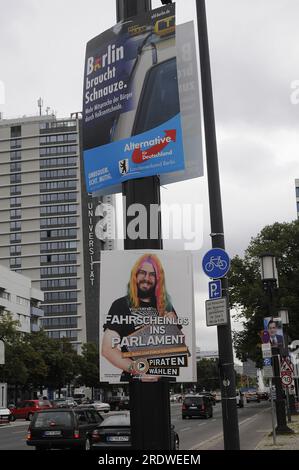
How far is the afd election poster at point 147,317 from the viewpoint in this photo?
838 cm

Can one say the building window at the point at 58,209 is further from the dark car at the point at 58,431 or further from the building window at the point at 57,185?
the dark car at the point at 58,431

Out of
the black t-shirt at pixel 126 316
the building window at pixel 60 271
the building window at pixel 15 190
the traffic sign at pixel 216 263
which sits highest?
the building window at pixel 15 190

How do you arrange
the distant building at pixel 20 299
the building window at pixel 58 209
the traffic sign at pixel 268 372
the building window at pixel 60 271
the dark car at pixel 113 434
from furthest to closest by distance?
the building window at pixel 58 209 < the building window at pixel 60 271 < the distant building at pixel 20 299 < the traffic sign at pixel 268 372 < the dark car at pixel 113 434

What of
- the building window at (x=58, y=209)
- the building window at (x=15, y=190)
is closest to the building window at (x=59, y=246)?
the building window at (x=58, y=209)

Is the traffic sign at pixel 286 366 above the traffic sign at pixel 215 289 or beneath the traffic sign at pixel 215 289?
beneath

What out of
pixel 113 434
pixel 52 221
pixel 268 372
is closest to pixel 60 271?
pixel 52 221

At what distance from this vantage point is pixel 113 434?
1697 cm

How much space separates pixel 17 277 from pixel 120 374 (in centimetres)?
8704

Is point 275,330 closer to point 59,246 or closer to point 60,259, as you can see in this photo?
point 60,259

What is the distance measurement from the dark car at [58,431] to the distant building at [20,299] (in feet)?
215

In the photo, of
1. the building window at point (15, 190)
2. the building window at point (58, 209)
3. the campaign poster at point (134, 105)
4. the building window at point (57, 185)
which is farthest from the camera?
the building window at point (15, 190)

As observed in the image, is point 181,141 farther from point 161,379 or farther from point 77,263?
point 77,263

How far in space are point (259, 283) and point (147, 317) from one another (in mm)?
42489

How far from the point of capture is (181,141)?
28.9 feet
